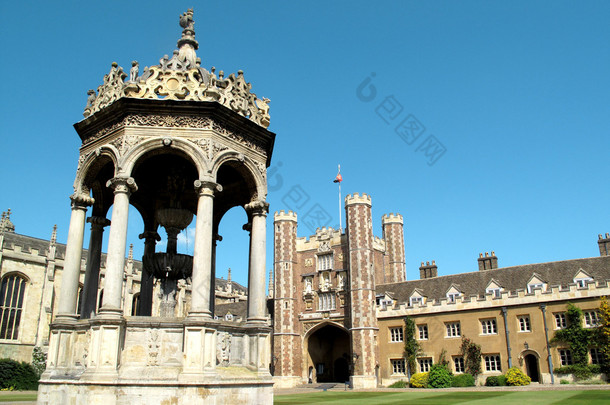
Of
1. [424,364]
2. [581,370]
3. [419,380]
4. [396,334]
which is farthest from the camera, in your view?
[396,334]

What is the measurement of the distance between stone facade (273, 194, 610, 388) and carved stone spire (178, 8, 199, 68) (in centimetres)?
3721

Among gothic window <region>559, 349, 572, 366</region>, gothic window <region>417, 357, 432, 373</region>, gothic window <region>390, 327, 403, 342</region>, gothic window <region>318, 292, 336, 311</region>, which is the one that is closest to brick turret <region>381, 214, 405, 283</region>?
gothic window <region>318, 292, 336, 311</region>

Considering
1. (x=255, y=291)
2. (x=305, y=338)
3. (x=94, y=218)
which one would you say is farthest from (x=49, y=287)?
(x=255, y=291)

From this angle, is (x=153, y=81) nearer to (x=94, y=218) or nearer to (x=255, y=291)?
(x=94, y=218)

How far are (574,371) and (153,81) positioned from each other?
38704 mm

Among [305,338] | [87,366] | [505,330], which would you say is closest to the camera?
[87,366]

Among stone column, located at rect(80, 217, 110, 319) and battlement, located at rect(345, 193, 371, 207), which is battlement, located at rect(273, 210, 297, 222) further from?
stone column, located at rect(80, 217, 110, 319)

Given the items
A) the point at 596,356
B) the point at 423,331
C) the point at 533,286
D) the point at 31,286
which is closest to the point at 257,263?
the point at 596,356

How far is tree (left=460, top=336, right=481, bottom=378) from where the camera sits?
42.5 m

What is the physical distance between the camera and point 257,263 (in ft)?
40.1

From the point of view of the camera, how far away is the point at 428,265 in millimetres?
55719

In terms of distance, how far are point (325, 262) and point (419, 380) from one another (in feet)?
57.0

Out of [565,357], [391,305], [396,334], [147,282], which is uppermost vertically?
[391,305]

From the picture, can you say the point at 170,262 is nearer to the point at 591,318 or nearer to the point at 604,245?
the point at 591,318
